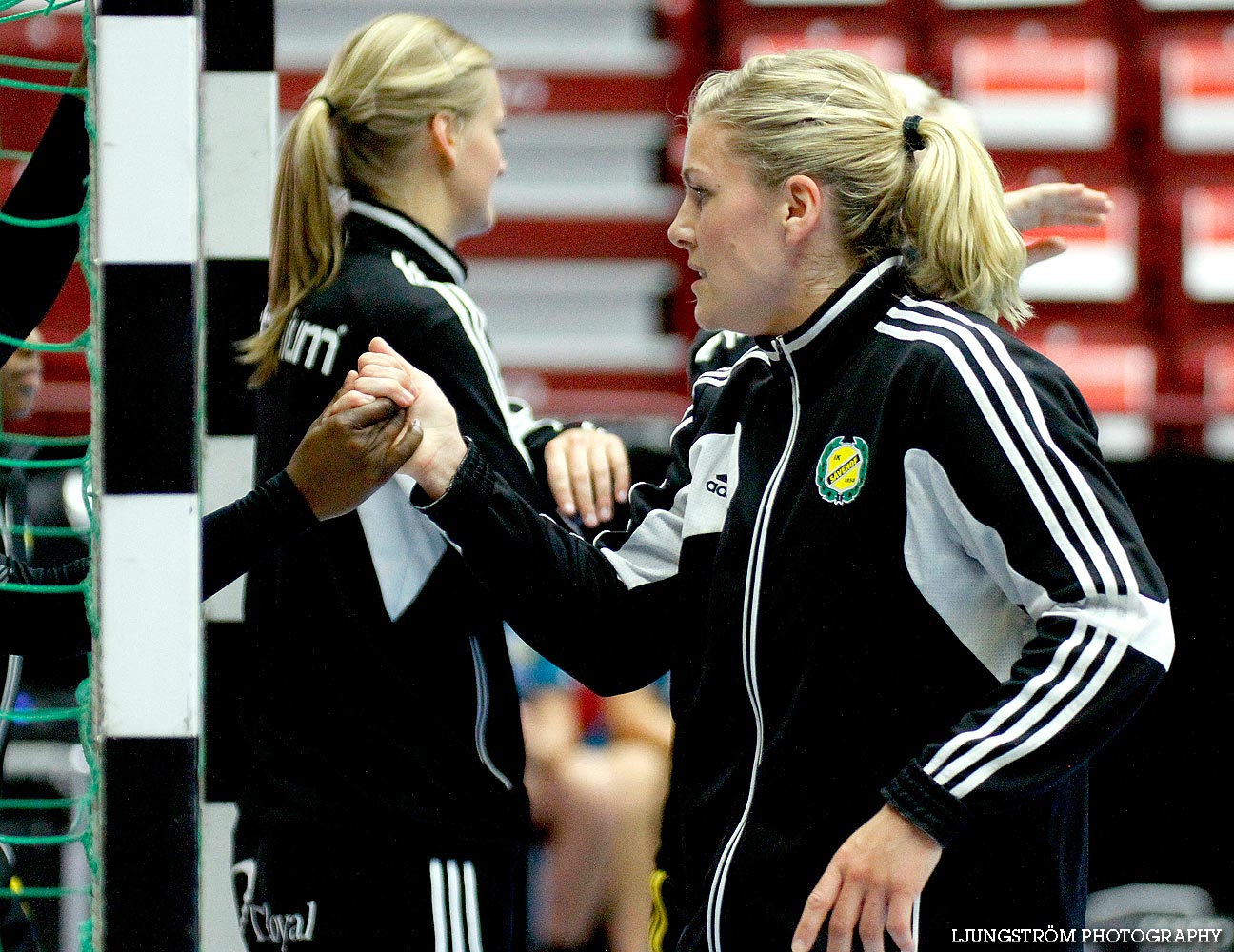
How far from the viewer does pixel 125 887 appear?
1383 millimetres

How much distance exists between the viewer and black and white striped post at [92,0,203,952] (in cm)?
138

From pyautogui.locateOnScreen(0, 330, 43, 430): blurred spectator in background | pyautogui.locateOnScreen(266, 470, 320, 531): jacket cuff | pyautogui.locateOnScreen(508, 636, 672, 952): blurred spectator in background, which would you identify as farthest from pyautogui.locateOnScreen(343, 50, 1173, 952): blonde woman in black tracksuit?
pyautogui.locateOnScreen(508, 636, 672, 952): blurred spectator in background

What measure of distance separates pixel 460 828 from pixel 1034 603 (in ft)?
2.76

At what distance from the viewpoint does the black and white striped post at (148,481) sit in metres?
1.38

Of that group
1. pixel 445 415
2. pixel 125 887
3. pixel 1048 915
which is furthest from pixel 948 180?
pixel 125 887

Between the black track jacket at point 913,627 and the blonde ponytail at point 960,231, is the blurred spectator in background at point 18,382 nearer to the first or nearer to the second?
the black track jacket at point 913,627

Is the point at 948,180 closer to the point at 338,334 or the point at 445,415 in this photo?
the point at 445,415

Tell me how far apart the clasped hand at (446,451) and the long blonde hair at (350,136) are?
0.29 m

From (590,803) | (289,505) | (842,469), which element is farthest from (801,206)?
(590,803)

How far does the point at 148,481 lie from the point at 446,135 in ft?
2.81

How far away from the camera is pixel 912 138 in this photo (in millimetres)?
1656

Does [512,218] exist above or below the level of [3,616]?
above

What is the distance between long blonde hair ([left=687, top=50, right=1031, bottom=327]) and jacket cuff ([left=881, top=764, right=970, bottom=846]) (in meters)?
0.51

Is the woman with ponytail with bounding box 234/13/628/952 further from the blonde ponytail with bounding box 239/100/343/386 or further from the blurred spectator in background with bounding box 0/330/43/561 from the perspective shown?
the blurred spectator in background with bounding box 0/330/43/561
